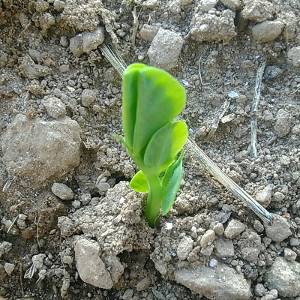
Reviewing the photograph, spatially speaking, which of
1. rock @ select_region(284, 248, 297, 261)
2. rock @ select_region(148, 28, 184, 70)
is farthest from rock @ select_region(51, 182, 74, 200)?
rock @ select_region(284, 248, 297, 261)

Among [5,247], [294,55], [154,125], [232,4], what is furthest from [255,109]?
[5,247]

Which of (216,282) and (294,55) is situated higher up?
(294,55)

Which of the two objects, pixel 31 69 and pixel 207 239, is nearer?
pixel 207 239

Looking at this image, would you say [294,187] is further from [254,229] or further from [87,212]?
[87,212]

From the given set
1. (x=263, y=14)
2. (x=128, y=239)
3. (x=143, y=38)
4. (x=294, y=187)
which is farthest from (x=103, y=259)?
(x=263, y=14)

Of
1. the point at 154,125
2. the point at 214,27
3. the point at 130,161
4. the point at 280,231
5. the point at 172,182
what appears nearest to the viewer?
the point at 154,125

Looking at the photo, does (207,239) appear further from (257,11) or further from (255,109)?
(257,11)

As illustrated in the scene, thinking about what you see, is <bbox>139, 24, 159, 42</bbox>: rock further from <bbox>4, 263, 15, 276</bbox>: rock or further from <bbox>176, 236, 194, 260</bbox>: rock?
<bbox>4, 263, 15, 276</bbox>: rock
